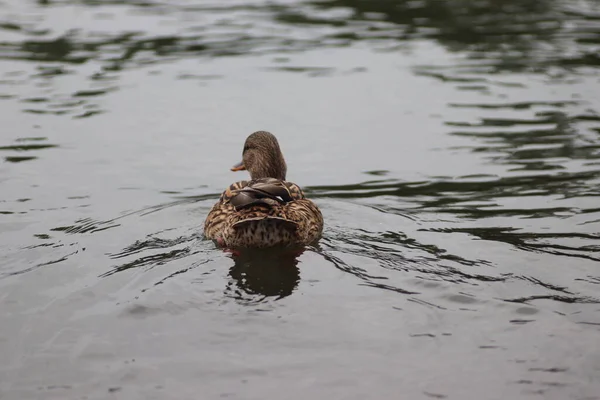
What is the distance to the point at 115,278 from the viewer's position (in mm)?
7324

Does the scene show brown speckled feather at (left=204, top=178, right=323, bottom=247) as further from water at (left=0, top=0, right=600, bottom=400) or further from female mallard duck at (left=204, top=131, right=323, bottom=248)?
water at (left=0, top=0, right=600, bottom=400)

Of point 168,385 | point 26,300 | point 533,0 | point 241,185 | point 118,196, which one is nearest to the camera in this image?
point 168,385

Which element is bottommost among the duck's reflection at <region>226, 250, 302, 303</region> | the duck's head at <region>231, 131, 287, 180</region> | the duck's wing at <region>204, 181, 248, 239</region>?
the duck's reflection at <region>226, 250, 302, 303</region>

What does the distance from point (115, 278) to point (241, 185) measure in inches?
67.0

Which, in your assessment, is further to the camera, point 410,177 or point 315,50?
point 315,50

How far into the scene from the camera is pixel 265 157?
31.4ft

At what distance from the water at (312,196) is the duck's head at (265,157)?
24.8 inches

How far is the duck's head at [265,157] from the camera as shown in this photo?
9562mm

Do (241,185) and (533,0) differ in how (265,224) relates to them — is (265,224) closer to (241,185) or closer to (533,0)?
(241,185)

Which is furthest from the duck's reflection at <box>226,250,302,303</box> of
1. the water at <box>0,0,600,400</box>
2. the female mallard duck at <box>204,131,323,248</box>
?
the female mallard duck at <box>204,131,323,248</box>

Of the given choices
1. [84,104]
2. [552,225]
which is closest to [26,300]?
[552,225]

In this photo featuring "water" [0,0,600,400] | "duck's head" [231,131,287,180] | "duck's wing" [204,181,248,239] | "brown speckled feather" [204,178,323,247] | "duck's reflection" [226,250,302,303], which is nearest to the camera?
"water" [0,0,600,400]

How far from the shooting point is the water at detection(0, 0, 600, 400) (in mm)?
5840

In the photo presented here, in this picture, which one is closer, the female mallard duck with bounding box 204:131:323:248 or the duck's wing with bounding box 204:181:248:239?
the female mallard duck with bounding box 204:131:323:248
